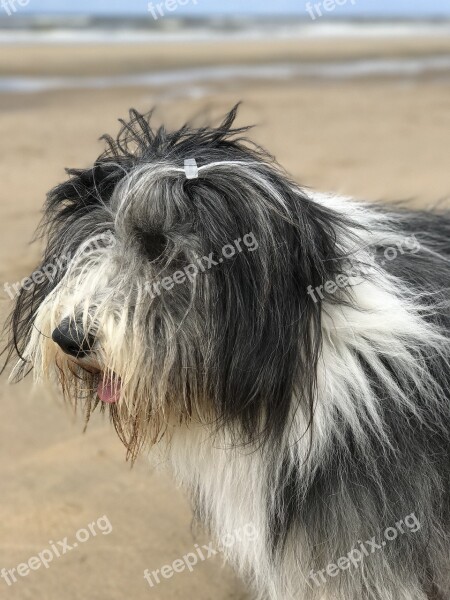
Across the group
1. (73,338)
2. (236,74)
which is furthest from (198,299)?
(236,74)

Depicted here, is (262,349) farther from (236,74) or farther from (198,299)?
(236,74)

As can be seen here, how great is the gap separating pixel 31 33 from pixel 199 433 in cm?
2078

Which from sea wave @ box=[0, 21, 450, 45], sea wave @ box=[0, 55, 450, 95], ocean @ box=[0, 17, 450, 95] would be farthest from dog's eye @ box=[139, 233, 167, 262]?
sea wave @ box=[0, 21, 450, 45]

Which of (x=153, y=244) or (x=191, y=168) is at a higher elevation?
(x=191, y=168)

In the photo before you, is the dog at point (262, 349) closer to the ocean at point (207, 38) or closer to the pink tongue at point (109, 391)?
the pink tongue at point (109, 391)

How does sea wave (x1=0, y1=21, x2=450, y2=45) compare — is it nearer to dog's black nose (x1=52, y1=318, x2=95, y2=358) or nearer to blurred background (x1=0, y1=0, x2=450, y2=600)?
blurred background (x1=0, y1=0, x2=450, y2=600)

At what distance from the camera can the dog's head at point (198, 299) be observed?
6.65 feet

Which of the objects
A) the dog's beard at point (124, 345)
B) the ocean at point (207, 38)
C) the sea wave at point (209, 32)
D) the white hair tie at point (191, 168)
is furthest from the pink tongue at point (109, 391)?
the sea wave at point (209, 32)

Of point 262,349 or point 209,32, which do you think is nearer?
point 262,349

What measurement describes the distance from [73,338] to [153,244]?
31 cm

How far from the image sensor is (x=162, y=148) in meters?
2.25

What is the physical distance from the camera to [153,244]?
82.3 inches

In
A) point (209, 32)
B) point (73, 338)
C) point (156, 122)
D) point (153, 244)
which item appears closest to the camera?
point (73, 338)

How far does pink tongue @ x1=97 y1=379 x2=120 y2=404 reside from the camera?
2.09 m
